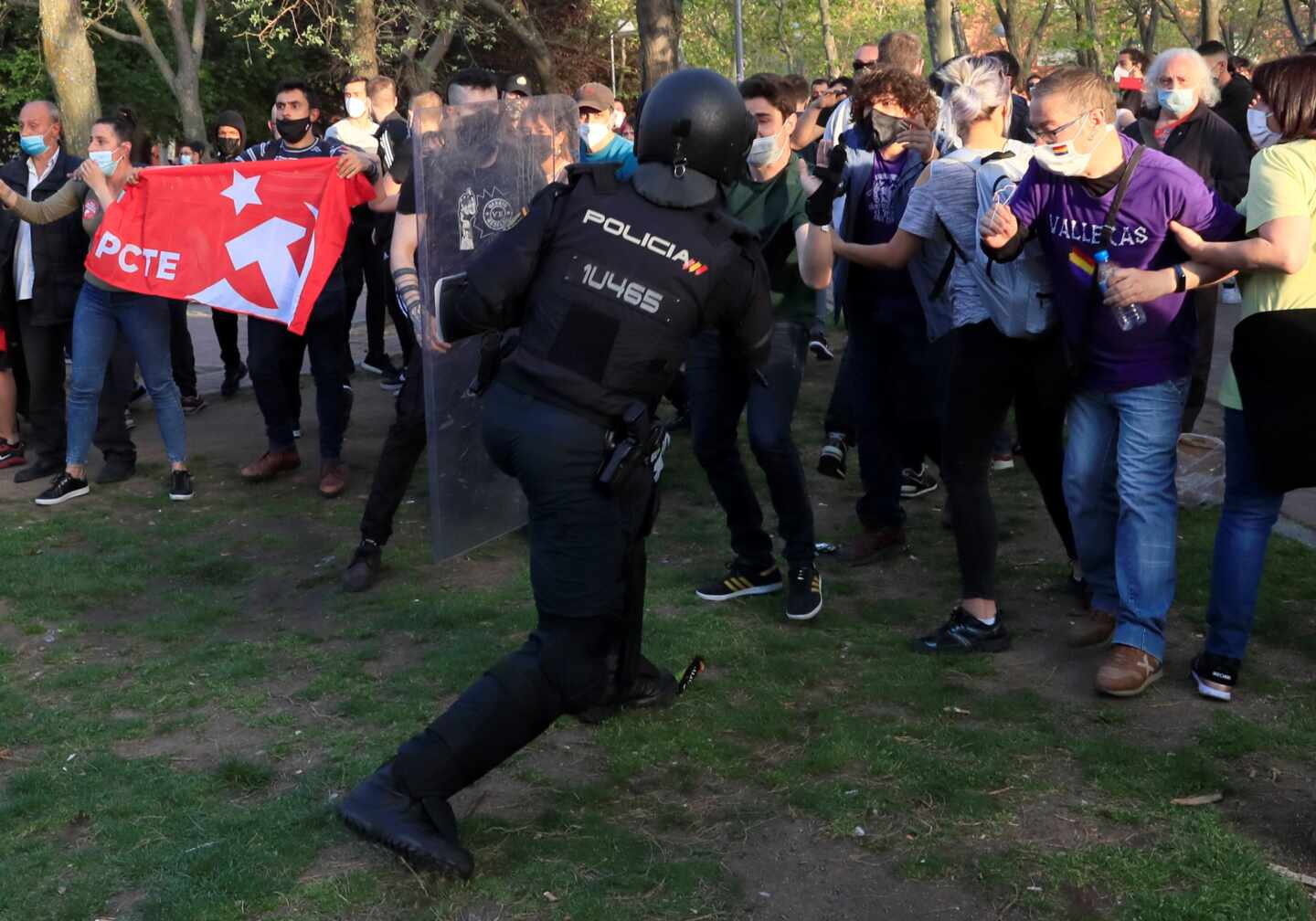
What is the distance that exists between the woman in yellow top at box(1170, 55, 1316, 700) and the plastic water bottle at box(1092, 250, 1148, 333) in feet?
0.73

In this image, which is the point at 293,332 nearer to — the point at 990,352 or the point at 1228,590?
the point at 990,352

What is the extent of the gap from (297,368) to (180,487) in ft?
3.24

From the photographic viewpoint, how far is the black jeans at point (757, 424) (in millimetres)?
5449

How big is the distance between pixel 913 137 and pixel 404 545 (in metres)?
3.02

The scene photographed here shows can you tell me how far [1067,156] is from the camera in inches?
170

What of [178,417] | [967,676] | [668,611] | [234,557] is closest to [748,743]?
[967,676]

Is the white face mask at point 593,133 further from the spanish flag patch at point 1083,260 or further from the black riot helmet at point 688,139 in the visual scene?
the black riot helmet at point 688,139

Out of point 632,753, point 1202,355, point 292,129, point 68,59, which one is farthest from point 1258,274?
point 68,59

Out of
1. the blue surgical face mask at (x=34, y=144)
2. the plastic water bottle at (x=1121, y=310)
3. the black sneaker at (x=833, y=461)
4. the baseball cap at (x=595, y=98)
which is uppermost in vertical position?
the baseball cap at (x=595, y=98)

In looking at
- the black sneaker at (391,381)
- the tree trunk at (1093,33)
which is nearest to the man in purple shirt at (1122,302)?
the black sneaker at (391,381)

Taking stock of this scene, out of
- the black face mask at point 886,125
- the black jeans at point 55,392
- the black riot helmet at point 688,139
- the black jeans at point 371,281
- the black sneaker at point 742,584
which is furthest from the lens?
the black jeans at point 371,281

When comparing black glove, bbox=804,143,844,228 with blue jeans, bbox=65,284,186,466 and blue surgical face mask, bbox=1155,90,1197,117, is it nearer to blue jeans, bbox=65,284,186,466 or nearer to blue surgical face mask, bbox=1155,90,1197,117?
blue surgical face mask, bbox=1155,90,1197,117

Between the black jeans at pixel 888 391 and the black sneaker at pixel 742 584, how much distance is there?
70 centimetres

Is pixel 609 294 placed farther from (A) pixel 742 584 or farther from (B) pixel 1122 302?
(A) pixel 742 584
